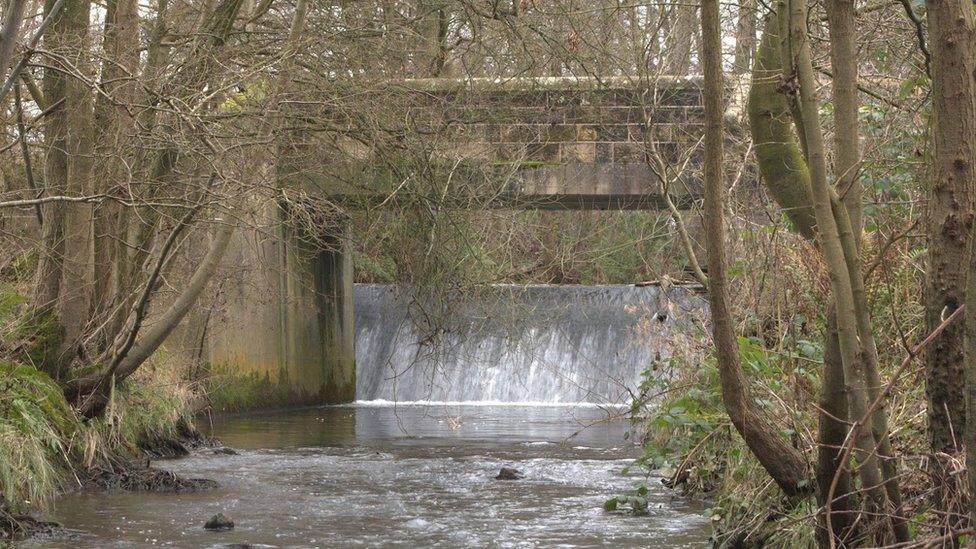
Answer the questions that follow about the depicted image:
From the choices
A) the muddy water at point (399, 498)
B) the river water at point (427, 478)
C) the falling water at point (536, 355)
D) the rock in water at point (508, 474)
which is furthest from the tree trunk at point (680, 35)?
the falling water at point (536, 355)

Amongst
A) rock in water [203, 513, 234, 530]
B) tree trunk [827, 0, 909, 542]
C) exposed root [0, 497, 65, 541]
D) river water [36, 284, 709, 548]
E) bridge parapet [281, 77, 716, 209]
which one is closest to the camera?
tree trunk [827, 0, 909, 542]

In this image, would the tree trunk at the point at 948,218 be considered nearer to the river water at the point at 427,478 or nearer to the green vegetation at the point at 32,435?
the river water at the point at 427,478

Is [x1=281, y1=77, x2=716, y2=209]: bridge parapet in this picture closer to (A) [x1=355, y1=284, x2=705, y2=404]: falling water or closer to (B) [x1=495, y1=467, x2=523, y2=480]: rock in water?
(B) [x1=495, y1=467, x2=523, y2=480]: rock in water

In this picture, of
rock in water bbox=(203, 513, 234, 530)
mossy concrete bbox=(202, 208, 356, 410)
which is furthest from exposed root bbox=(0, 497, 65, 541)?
mossy concrete bbox=(202, 208, 356, 410)

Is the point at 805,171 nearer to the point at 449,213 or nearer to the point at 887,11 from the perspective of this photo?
the point at 887,11

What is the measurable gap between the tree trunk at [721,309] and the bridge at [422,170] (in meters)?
1.30

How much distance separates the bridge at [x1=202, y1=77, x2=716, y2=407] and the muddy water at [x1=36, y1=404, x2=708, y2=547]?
1.92m

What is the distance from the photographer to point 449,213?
10.5m

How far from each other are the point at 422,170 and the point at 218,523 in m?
3.27

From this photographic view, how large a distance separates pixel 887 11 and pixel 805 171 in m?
1.70

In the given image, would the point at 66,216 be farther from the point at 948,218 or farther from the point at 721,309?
the point at 948,218

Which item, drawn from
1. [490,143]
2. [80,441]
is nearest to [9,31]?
[80,441]

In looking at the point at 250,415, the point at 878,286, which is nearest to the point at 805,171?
the point at 878,286

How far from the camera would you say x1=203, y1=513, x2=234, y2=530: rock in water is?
28.1 ft
